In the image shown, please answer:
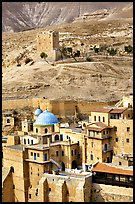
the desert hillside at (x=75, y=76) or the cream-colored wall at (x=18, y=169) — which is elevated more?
the desert hillside at (x=75, y=76)

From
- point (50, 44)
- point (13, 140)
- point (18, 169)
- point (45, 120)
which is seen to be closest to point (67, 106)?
point (45, 120)

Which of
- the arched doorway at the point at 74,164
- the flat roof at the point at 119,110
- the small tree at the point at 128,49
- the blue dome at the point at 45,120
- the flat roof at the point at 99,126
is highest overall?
the small tree at the point at 128,49

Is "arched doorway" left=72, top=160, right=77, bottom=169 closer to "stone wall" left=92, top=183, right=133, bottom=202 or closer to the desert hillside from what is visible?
"stone wall" left=92, top=183, right=133, bottom=202

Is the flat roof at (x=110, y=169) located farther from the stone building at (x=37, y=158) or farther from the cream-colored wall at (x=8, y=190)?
the cream-colored wall at (x=8, y=190)

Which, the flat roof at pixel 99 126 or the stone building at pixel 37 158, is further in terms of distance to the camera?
the flat roof at pixel 99 126

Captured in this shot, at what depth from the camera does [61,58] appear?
46.3m

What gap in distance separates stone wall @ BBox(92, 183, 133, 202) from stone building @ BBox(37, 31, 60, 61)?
22.7m

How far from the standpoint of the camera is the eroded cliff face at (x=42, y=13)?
15788cm

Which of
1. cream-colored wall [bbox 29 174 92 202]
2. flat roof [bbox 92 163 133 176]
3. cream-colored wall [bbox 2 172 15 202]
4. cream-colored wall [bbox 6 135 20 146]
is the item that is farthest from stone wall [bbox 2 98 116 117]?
cream-colored wall [bbox 29 174 92 202]

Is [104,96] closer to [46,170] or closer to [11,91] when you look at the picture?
[11,91]

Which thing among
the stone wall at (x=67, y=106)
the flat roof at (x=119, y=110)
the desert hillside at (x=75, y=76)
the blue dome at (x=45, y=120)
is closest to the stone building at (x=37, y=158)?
the blue dome at (x=45, y=120)

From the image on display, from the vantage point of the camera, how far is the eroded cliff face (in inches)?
6216

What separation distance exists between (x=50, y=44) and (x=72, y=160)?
20419 millimetres

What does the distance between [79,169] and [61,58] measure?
21.2m
